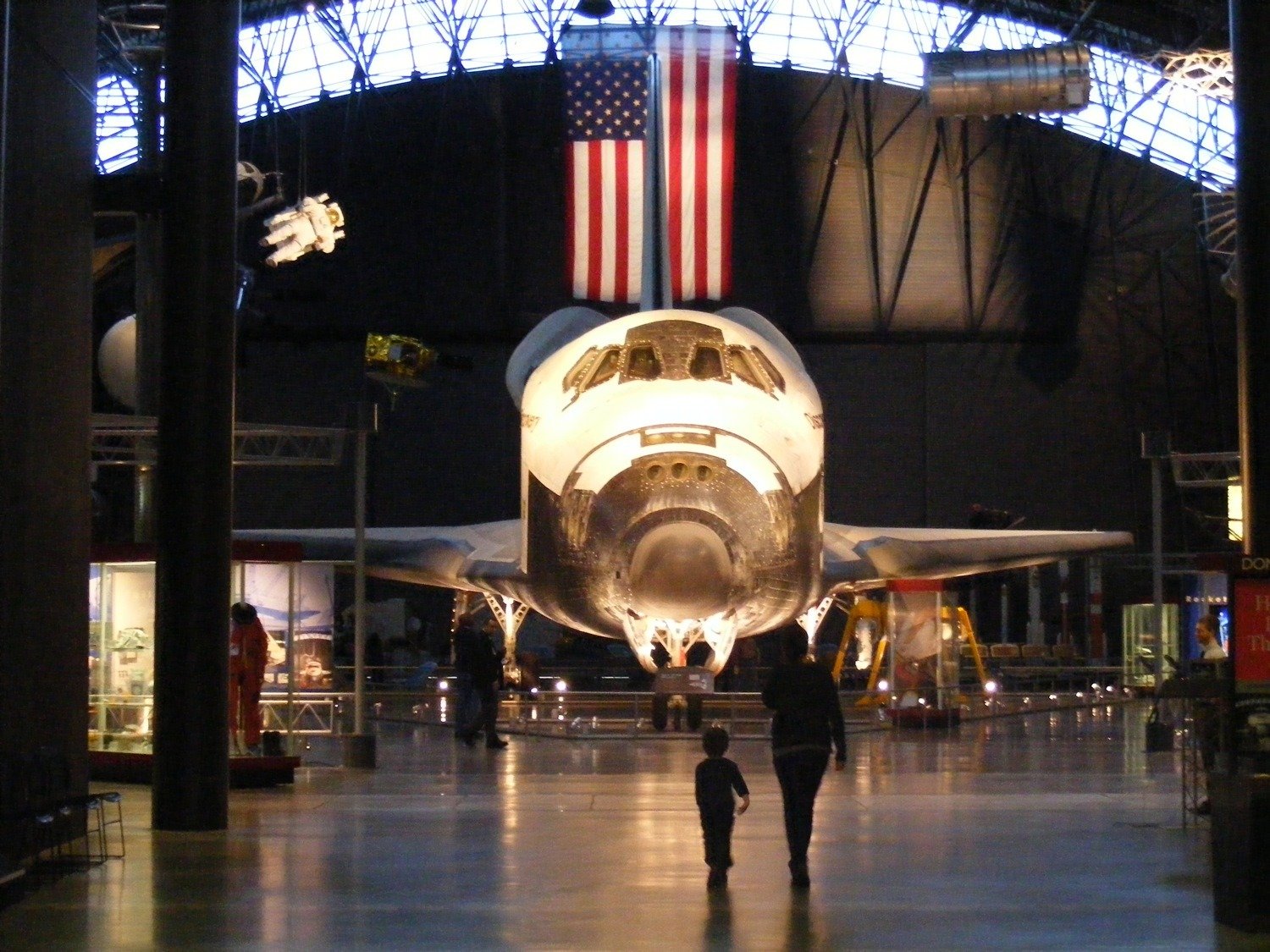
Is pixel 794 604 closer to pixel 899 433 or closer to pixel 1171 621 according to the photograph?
pixel 1171 621

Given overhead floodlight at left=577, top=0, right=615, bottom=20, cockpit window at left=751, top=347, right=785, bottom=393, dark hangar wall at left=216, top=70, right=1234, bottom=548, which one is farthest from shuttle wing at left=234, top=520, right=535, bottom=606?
dark hangar wall at left=216, top=70, right=1234, bottom=548

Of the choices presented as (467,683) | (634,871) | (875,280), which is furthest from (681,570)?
(875,280)

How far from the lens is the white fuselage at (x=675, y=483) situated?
482 inches

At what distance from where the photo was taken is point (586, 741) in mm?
15445

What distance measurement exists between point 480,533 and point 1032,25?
1904 cm

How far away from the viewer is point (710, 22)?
117ft

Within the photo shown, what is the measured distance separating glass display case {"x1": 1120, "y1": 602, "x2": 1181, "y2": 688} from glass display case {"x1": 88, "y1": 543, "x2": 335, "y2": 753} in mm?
15358

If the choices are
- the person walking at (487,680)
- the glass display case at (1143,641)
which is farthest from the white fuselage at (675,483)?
the glass display case at (1143,641)

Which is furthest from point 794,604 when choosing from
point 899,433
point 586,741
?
point 899,433

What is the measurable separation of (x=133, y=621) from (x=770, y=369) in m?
5.20

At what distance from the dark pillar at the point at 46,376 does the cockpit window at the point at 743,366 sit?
19.3 feet

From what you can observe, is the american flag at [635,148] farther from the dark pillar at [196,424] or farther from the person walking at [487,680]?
the dark pillar at [196,424]

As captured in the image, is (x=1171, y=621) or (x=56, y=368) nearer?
(x=56, y=368)

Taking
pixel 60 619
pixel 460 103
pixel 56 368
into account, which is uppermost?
pixel 460 103
